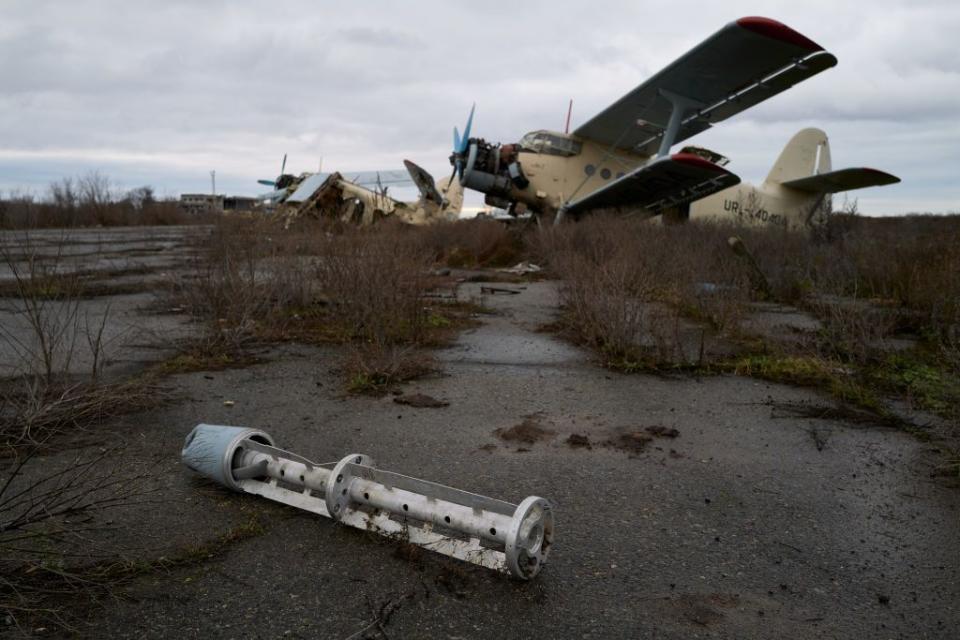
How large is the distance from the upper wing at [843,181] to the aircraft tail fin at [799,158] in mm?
746

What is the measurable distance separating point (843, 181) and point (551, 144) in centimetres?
916

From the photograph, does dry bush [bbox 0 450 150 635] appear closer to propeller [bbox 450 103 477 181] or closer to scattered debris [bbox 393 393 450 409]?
scattered debris [bbox 393 393 450 409]

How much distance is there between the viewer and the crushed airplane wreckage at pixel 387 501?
8.16ft

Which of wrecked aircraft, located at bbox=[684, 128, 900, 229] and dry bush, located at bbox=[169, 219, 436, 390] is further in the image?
wrecked aircraft, located at bbox=[684, 128, 900, 229]

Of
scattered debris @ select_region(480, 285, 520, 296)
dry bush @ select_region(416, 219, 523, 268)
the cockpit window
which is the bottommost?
scattered debris @ select_region(480, 285, 520, 296)

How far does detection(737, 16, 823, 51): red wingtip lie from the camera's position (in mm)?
13312

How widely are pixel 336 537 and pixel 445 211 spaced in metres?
25.5

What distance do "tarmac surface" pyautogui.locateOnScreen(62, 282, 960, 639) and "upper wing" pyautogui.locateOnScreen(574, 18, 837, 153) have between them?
1112 cm

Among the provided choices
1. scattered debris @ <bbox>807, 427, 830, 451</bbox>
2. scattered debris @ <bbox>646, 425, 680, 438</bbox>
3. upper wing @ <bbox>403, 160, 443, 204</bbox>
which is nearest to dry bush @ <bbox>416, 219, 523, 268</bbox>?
upper wing @ <bbox>403, 160, 443, 204</bbox>

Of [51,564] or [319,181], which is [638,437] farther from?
[319,181]

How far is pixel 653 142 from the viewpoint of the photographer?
2106 centimetres

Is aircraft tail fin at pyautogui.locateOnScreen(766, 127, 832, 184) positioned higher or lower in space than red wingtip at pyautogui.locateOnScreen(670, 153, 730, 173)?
higher

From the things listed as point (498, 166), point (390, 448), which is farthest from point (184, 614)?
point (498, 166)

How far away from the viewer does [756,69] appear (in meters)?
15.2
